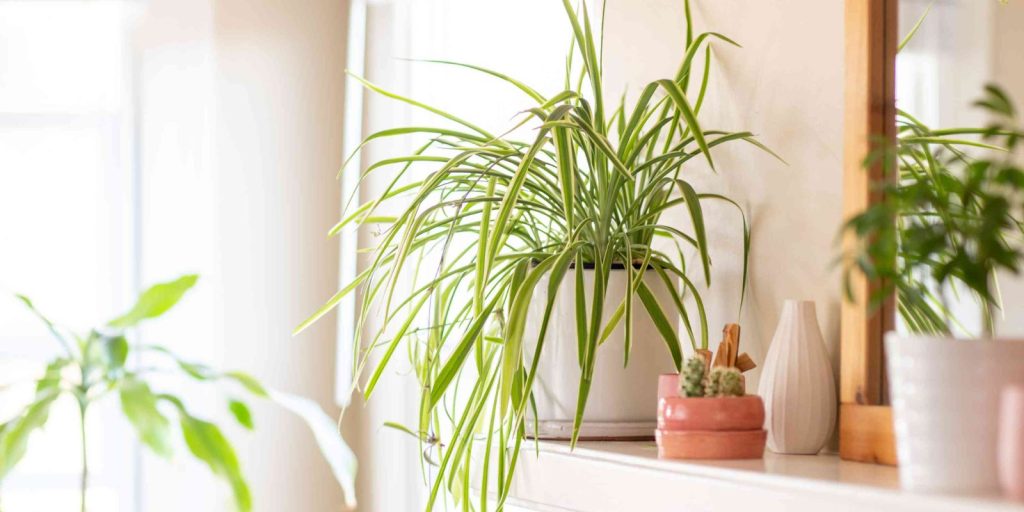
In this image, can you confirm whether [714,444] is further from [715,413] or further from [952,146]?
[952,146]

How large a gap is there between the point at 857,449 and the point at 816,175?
1.21ft

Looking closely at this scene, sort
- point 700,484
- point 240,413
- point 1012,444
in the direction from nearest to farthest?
point 1012,444 < point 700,484 < point 240,413

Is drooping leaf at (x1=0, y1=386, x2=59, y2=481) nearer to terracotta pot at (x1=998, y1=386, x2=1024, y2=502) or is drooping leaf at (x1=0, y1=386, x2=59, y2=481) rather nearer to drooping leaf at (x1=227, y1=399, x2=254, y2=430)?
drooping leaf at (x1=227, y1=399, x2=254, y2=430)

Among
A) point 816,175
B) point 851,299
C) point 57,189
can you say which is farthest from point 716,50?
point 57,189

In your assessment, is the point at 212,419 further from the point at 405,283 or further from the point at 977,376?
the point at 977,376

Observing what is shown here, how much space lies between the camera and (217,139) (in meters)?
2.97

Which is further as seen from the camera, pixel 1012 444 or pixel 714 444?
pixel 714 444

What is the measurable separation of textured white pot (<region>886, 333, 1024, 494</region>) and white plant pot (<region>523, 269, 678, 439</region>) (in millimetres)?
544

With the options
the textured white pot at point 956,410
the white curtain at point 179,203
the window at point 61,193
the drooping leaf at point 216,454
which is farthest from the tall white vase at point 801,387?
the window at point 61,193

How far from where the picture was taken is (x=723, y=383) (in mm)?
1277

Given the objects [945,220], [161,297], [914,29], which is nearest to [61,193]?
[161,297]

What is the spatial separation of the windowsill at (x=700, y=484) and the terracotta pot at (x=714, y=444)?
0.02 meters

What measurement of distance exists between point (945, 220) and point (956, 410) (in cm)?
18

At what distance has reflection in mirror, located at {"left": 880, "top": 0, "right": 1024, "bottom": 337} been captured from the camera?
1.09 m
